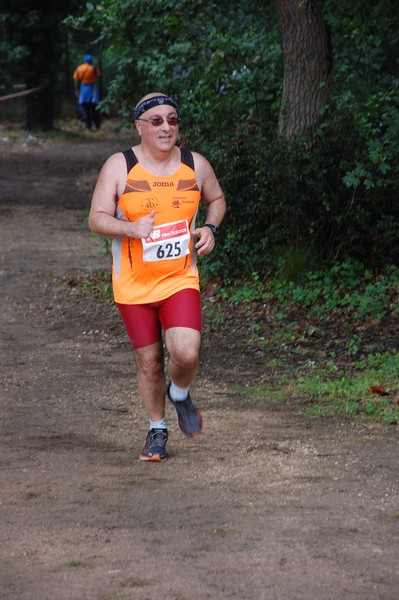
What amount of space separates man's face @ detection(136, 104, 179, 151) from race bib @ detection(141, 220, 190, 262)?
1.38 feet

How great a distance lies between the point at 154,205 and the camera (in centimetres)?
582

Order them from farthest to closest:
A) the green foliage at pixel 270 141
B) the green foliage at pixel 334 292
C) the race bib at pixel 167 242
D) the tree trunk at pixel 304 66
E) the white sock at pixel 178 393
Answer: the tree trunk at pixel 304 66 < the green foliage at pixel 270 141 < the green foliage at pixel 334 292 < the white sock at pixel 178 393 < the race bib at pixel 167 242

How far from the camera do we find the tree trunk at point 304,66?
10.8 metres

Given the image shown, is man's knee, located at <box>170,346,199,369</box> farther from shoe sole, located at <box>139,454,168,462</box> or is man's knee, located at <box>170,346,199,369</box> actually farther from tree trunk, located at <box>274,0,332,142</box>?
tree trunk, located at <box>274,0,332,142</box>

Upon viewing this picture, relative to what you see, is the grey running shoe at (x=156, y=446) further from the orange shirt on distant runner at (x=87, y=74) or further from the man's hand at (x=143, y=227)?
the orange shirt on distant runner at (x=87, y=74)

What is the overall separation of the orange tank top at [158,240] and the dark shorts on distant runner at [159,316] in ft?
0.13

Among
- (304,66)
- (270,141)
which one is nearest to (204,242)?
(270,141)

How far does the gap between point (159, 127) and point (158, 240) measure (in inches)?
24.1

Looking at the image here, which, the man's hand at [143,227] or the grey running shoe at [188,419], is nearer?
the man's hand at [143,227]

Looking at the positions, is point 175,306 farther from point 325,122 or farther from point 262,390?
point 325,122

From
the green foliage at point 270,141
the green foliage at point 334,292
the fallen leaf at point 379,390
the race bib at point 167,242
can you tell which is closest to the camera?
the race bib at point 167,242

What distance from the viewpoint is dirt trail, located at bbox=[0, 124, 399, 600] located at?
442cm

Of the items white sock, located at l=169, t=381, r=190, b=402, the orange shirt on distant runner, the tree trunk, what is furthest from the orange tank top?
the orange shirt on distant runner

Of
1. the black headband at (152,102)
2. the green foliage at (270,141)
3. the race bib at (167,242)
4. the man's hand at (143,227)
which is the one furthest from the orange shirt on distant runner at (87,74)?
the man's hand at (143,227)
